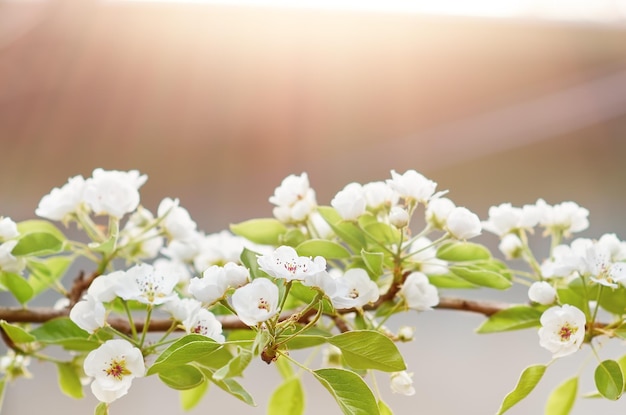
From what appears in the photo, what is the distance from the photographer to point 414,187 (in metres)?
0.45

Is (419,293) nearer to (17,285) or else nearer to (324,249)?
(324,249)

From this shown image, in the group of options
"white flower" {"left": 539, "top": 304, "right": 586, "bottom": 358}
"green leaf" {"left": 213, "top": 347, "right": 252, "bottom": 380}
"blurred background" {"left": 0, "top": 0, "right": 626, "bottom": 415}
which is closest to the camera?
"green leaf" {"left": 213, "top": 347, "right": 252, "bottom": 380}

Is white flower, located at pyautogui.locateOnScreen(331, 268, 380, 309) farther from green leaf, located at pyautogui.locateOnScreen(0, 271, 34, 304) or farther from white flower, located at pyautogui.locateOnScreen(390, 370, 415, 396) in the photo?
green leaf, located at pyautogui.locateOnScreen(0, 271, 34, 304)

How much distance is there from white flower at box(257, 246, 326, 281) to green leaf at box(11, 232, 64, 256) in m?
0.20

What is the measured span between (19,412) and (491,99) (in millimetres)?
1689

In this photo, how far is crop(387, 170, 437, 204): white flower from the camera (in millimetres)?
446

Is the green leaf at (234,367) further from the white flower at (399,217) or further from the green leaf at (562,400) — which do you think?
the green leaf at (562,400)

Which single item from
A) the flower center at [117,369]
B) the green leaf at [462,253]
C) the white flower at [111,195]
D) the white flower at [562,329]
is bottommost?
the flower center at [117,369]

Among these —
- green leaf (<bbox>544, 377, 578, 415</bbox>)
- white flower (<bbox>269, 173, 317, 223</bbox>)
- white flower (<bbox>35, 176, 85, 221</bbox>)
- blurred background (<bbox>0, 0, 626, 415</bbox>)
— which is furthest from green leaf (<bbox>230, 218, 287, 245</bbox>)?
blurred background (<bbox>0, 0, 626, 415</bbox>)

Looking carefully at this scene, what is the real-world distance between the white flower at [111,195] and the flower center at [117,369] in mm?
125

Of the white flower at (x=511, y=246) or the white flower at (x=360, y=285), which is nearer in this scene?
the white flower at (x=360, y=285)

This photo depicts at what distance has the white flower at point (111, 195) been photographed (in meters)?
0.48

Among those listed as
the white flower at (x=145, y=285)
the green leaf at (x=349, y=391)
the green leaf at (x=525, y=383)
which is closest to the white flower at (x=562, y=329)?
the green leaf at (x=525, y=383)

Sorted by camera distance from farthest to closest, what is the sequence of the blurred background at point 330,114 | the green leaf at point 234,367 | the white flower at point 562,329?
the blurred background at point 330,114 < the white flower at point 562,329 < the green leaf at point 234,367
